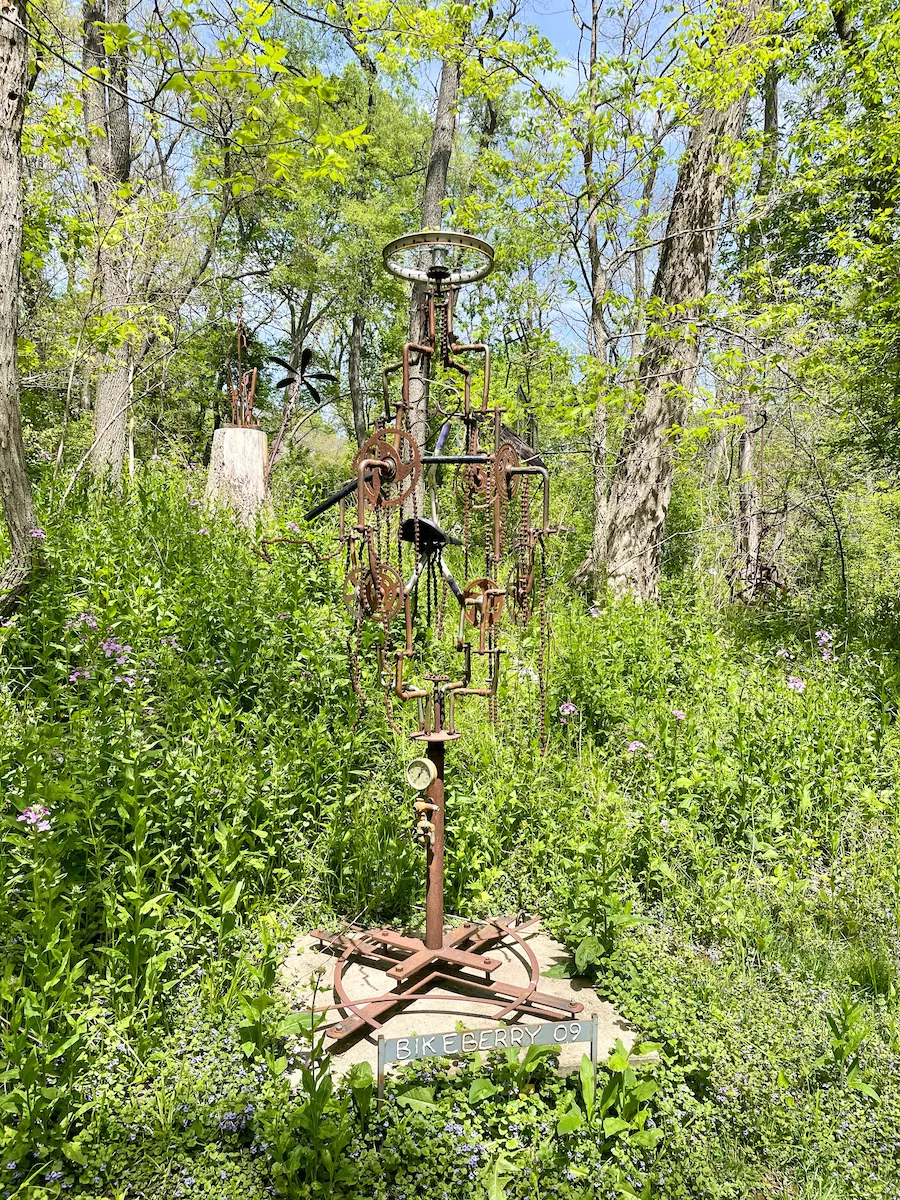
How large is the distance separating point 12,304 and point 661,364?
5365 millimetres

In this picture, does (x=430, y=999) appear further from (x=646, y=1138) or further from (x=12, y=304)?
(x=12, y=304)

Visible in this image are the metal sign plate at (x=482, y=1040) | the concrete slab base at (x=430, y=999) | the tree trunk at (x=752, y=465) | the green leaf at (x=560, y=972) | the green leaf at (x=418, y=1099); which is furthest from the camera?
the tree trunk at (x=752, y=465)

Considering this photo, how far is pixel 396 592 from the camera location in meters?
2.46

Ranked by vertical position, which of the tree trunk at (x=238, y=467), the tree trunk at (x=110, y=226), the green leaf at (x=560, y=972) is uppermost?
the tree trunk at (x=110, y=226)

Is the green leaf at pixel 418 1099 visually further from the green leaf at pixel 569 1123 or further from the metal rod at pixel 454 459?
the metal rod at pixel 454 459

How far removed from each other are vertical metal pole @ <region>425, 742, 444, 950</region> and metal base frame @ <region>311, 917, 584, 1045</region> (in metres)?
0.06

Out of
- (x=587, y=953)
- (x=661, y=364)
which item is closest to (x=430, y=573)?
(x=587, y=953)

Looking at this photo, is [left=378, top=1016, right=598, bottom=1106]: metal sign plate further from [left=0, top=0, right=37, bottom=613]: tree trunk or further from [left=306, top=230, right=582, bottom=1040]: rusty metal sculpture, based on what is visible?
[left=0, top=0, right=37, bottom=613]: tree trunk

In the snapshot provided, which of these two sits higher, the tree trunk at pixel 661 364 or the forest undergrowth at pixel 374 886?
the tree trunk at pixel 661 364

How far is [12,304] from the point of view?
3979 millimetres

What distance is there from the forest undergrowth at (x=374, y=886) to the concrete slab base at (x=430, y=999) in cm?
9

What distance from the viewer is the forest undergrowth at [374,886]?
2.19 m

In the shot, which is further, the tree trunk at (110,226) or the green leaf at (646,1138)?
the tree trunk at (110,226)

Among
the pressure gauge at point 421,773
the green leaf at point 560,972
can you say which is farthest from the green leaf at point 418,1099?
the pressure gauge at point 421,773
